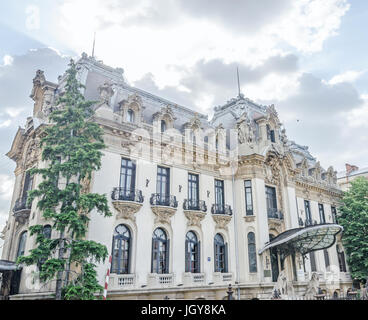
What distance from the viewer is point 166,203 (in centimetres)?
2073

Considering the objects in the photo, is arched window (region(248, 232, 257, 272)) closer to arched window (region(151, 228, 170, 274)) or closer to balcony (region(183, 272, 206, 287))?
balcony (region(183, 272, 206, 287))

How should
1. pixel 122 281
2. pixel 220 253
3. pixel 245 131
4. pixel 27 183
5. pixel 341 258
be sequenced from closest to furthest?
pixel 122 281 < pixel 27 183 < pixel 220 253 < pixel 245 131 < pixel 341 258

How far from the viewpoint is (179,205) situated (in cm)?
2162

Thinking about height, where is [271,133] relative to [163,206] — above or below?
above

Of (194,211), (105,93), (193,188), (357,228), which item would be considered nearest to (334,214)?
(357,228)

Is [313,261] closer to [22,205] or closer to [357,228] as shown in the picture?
[357,228]

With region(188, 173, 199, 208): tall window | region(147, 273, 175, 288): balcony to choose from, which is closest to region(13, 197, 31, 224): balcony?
region(147, 273, 175, 288): balcony

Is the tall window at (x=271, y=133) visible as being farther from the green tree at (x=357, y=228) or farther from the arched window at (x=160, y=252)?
the arched window at (x=160, y=252)

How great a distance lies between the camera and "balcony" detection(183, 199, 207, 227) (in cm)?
2170

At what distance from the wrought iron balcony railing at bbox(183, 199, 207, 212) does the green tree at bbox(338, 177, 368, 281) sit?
1763cm

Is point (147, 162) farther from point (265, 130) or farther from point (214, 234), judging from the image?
point (265, 130)

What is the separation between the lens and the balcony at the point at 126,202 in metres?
18.5

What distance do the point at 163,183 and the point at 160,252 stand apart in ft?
15.1
